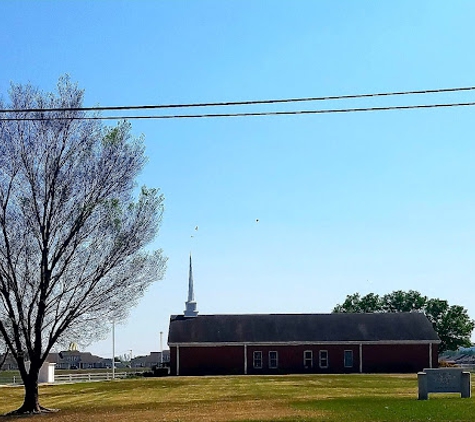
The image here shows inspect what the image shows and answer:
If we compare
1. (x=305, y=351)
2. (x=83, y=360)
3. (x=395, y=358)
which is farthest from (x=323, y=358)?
(x=83, y=360)

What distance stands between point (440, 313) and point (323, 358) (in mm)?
27379

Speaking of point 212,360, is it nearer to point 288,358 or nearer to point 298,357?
point 288,358

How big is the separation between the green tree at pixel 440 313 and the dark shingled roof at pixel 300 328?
62.1 ft

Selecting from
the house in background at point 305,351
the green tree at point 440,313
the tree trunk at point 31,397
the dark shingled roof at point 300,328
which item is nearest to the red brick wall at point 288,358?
the house in background at point 305,351

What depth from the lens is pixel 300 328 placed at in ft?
225

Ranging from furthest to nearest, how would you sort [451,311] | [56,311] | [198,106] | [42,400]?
[451,311]
[42,400]
[56,311]
[198,106]

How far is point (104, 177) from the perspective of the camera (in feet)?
98.8

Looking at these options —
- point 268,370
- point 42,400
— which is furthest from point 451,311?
point 42,400

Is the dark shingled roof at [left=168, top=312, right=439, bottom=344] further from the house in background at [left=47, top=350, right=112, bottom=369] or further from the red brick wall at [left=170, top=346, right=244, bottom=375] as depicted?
the house in background at [left=47, top=350, right=112, bottom=369]

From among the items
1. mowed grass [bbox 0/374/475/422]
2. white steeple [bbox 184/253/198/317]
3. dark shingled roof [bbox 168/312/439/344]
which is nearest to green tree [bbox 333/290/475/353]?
dark shingled roof [bbox 168/312/439/344]

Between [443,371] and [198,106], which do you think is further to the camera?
[443,371]

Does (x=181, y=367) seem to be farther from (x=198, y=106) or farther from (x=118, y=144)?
(x=198, y=106)

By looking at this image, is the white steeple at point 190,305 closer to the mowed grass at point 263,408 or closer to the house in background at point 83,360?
the mowed grass at point 263,408

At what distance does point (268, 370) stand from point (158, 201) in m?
38.4
